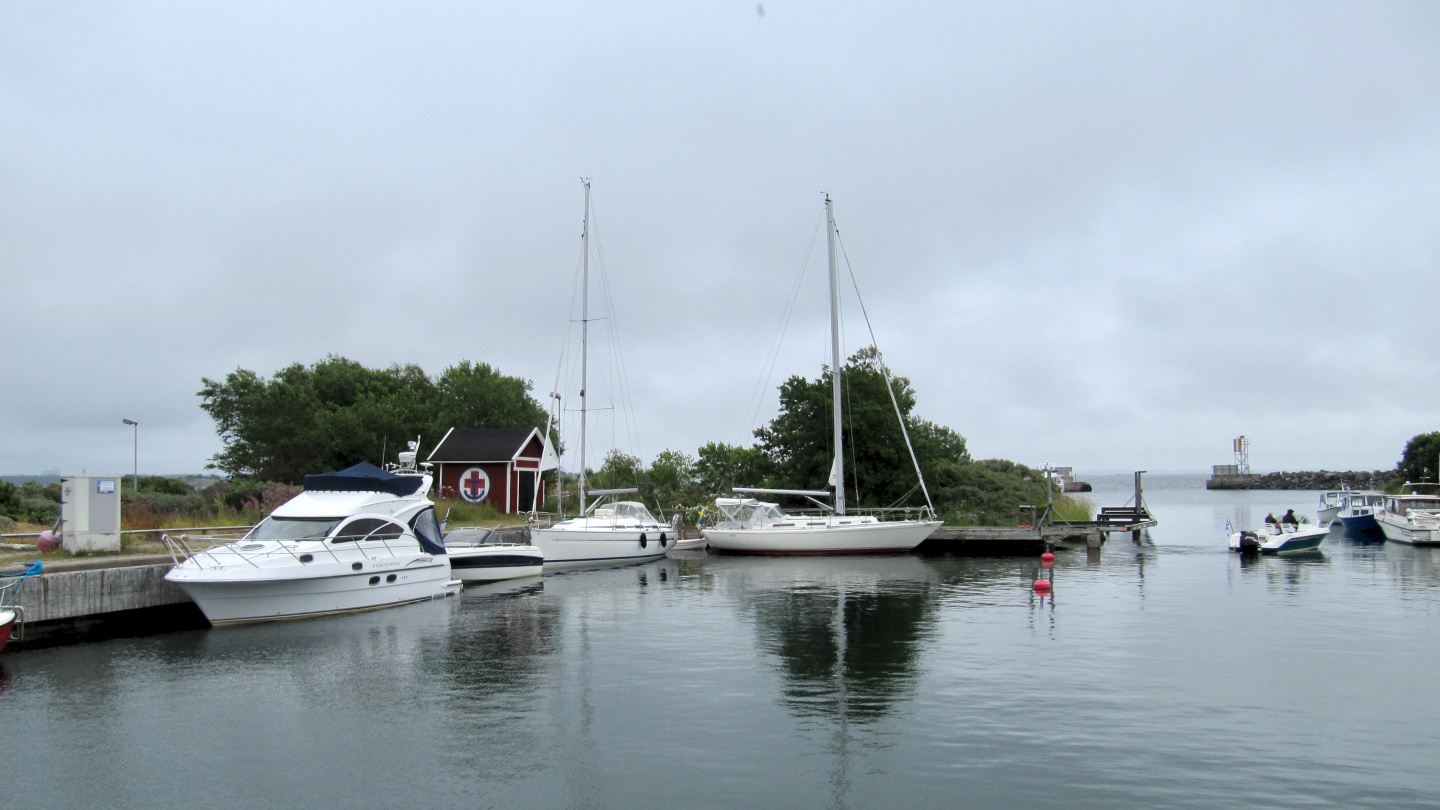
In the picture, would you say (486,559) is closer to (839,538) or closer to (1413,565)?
(839,538)

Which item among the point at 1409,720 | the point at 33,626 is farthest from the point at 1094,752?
the point at 33,626

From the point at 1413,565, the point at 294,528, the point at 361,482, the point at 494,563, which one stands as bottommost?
the point at 1413,565

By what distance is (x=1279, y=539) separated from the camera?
37250mm

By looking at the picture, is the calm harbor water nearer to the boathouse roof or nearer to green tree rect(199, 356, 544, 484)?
the boathouse roof

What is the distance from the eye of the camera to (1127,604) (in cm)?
2370

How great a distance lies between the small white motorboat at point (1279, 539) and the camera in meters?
37.3

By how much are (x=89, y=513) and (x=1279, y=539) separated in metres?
40.3

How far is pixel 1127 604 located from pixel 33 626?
24171 mm

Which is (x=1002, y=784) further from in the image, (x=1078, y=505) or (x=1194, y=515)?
(x=1194, y=515)

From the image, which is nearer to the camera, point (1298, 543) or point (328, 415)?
point (1298, 543)

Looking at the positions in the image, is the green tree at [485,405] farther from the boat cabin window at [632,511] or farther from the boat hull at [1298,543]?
the boat hull at [1298,543]

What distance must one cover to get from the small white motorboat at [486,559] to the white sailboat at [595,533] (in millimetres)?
2844

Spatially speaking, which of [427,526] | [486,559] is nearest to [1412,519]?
[486,559]

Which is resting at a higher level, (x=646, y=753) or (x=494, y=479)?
(x=494, y=479)
